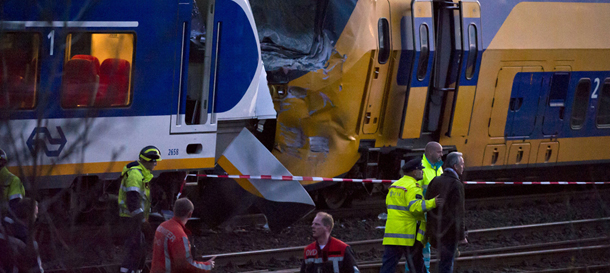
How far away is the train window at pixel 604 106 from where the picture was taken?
14539mm

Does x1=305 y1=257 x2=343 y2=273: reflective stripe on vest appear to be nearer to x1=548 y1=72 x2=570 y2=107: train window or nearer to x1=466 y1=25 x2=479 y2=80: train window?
x1=466 y1=25 x2=479 y2=80: train window

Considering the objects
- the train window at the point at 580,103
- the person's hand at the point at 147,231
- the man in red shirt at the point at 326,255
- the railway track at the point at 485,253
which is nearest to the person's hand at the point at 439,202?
the man in red shirt at the point at 326,255

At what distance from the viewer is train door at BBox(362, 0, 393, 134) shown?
1145 cm

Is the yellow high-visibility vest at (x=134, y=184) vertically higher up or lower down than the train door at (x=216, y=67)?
lower down

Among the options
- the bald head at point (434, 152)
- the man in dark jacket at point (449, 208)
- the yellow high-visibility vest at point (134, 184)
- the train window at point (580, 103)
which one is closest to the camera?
the man in dark jacket at point (449, 208)

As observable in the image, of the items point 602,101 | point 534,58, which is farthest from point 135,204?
point 602,101

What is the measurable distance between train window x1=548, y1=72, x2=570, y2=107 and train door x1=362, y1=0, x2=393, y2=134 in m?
3.72

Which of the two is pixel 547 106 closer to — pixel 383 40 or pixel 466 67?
pixel 466 67

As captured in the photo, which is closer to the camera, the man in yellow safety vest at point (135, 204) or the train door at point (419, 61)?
the man in yellow safety vest at point (135, 204)

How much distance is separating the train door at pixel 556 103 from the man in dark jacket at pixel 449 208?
6.98m

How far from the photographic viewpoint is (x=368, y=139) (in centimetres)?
1177

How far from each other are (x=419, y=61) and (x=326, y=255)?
6778mm

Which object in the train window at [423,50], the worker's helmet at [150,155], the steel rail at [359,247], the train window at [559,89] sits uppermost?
the train window at [423,50]

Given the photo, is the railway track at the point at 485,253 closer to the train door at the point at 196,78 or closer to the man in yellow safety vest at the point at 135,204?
the man in yellow safety vest at the point at 135,204
